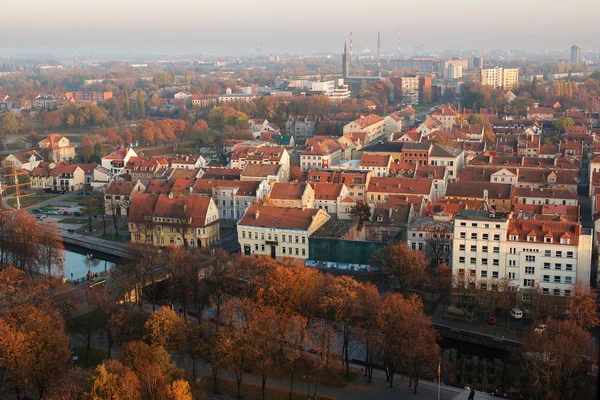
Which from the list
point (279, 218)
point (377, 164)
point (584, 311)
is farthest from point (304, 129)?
point (584, 311)

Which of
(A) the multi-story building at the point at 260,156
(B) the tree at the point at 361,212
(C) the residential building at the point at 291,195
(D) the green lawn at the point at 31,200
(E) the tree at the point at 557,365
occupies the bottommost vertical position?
(D) the green lawn at the point at 31,200

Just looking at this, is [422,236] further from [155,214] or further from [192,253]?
[155,214]

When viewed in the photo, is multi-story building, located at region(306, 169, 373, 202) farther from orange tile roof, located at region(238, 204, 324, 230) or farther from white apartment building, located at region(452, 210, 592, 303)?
white apartment building, located at region(452, 210, 592, 303)

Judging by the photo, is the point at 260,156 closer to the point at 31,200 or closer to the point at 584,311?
the point at 31,200

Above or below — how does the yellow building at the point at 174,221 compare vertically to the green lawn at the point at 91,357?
above

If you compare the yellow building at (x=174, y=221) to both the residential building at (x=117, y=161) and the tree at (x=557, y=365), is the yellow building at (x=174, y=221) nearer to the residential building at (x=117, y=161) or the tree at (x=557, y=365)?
the residential building at (x=117, y=161)

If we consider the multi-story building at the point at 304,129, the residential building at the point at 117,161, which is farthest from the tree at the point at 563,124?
the residential building at the point at 117,161

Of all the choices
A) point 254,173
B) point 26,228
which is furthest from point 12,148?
point 26,228
